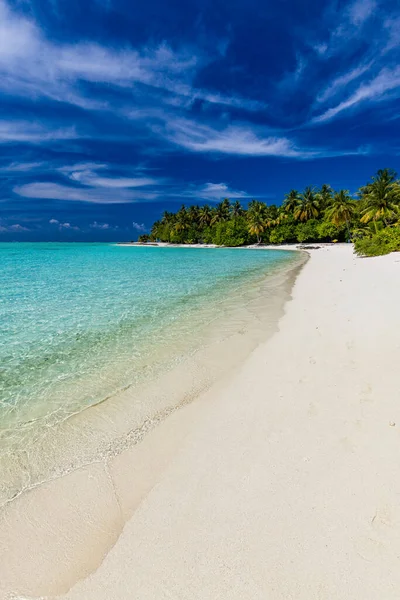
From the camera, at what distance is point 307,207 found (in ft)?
230

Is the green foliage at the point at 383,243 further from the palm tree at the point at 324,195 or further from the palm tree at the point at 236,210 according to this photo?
the palm tree at the point at 236,210

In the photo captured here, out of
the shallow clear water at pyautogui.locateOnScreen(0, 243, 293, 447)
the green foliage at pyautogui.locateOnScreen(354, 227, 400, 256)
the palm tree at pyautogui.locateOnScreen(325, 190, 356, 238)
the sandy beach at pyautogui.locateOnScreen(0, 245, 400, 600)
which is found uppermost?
the palm tree at pyautogui.locateOnScreen(325, 190, 356, 238)

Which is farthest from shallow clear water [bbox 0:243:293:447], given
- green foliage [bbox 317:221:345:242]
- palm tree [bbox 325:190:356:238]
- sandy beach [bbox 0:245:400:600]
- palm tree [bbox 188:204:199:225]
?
palm tree [bbox 188:204:199:225]

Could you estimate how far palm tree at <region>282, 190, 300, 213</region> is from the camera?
75125mm

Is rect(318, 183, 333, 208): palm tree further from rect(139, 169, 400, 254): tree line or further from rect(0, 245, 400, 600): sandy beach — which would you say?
rect(0, 245, 400, 600): sandy beach

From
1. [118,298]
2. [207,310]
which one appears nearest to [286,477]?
[207,310]

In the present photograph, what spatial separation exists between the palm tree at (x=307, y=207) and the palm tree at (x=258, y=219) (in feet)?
29.0

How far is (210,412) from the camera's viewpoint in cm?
429

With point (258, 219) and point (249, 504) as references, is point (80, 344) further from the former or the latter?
point (258, 219)

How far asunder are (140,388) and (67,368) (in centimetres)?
199

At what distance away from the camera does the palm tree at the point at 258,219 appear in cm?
Result: 7800

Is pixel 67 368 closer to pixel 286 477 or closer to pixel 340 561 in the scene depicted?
pixel 286 477

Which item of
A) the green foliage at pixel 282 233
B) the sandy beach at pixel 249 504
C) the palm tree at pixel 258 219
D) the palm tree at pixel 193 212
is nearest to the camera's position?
the sandy beach at pixel 249 504

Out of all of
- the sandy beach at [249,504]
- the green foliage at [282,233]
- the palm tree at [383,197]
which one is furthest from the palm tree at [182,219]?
the sandy beach at [249,504]
